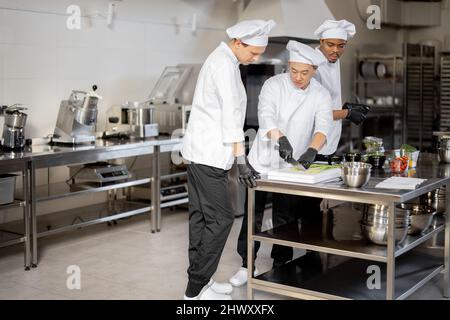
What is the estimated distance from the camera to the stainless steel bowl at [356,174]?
3.30 meters

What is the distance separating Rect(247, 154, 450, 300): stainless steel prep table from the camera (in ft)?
10.6

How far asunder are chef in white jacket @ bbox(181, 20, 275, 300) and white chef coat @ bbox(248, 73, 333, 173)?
0.41 metres

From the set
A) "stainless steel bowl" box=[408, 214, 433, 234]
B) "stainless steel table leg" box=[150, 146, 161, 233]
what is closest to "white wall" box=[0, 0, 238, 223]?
"stainless steel table leg" box=[150, 146, 161, 233]

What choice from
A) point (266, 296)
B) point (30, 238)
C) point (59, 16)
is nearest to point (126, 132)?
point (59, 16)

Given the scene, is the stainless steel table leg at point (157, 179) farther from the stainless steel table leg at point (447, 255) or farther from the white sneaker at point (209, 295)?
the stainless steel table leg at point (447, 255)

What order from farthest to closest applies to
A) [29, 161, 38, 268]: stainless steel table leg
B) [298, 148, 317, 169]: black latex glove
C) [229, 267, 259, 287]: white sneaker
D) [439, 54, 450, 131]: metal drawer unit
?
[439, 54, 450, 131]: metal drawer unit
[29, 161, 38, 268]: stainless steel table leg
[229, 267, 259, 287]: white sneaker
[298, 148, 317, 169]: black latex glove

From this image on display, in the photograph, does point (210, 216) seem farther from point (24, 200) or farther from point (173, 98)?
point (173, 98)

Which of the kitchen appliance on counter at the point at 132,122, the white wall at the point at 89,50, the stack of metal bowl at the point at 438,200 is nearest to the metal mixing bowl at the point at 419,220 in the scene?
the stack of metal bowl at the point at 438,200

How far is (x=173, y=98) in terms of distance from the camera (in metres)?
6.57

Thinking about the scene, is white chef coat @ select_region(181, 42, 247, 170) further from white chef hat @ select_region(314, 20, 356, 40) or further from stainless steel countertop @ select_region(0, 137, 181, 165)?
stainless steel countertop @ select_region(0, 137, 181, 165)

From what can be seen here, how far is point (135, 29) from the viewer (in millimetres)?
6434

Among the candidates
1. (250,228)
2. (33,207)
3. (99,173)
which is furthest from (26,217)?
(250,228)

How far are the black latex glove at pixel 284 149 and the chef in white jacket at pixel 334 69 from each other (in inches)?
30.8
